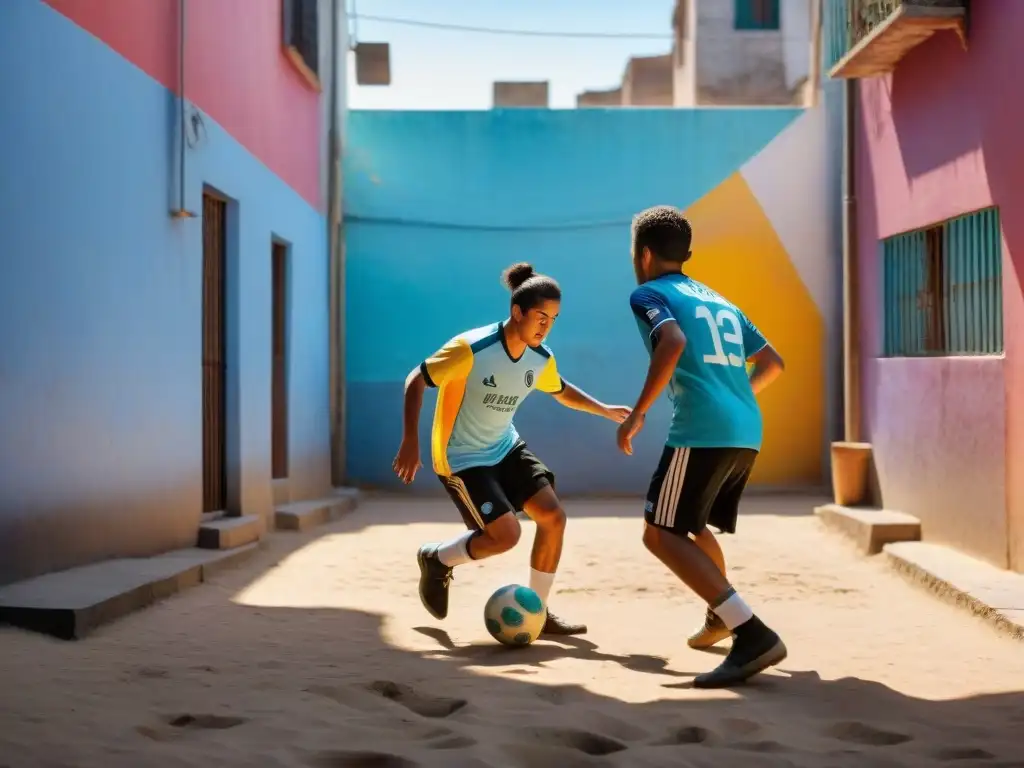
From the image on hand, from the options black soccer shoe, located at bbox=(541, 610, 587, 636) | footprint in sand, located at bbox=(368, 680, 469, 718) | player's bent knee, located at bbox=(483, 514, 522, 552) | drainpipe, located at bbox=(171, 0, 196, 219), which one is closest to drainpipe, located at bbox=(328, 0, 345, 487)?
drainpipe, located at bbox=(171, 0, 196, 219)

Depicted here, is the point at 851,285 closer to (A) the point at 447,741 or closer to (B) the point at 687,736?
(B) the point at 687,736

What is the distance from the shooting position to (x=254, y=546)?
30.6 ft

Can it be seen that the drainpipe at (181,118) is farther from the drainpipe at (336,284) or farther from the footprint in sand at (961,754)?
the footprint in sand at (961,754)

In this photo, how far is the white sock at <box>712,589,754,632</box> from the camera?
4.85 meters

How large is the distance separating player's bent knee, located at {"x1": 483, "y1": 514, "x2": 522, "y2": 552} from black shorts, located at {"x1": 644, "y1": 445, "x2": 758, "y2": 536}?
3.15 ft

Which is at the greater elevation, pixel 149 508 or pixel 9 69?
pixel 9 69

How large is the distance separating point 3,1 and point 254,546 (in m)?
4.38

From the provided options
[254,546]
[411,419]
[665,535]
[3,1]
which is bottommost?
[254,546]

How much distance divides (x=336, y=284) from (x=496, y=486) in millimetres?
8673

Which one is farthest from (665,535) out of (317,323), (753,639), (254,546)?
(317,323)

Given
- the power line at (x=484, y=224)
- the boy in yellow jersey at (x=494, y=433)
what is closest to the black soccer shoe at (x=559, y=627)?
the boy in yellow jersey at (x=494, y=433)

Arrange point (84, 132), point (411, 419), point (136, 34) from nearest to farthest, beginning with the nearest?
point (411, 419) → point (84, 132) → point (136, 34)

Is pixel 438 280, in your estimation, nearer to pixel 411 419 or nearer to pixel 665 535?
pixel 411 419

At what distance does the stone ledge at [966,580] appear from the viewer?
633cm
